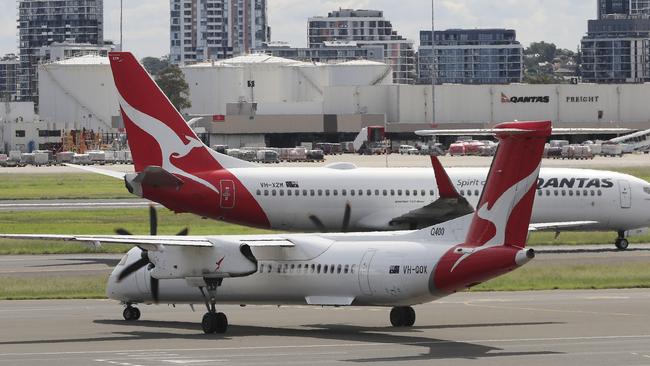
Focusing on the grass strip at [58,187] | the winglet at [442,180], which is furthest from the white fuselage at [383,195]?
the grass strip at [58,187]

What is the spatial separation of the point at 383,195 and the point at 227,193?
604cm

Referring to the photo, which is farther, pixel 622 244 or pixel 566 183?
pixel 622 244

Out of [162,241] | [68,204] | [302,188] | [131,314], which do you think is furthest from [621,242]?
[68,204]

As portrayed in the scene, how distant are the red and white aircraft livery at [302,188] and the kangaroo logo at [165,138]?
0.04m

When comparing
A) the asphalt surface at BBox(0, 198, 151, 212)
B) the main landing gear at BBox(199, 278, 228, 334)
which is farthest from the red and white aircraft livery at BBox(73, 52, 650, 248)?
the asphalt surface at BBox(0, 198, 151, 212)

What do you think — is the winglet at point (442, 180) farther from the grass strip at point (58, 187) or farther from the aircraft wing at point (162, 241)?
the grass strip at point (58, 187)

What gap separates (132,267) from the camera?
37938 mm

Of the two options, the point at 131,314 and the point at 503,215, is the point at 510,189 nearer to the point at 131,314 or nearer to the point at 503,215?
the point at 503,215

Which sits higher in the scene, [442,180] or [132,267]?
[442,180]

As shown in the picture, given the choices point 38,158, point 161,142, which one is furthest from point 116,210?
point 38,158

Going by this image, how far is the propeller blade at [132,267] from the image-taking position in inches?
1487


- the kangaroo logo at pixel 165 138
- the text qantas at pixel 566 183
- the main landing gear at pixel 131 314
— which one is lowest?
the main landing gear at pixel 131 314

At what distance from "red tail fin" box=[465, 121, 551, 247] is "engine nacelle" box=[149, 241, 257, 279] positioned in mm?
5870

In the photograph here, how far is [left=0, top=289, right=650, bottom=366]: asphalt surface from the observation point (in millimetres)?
30969
